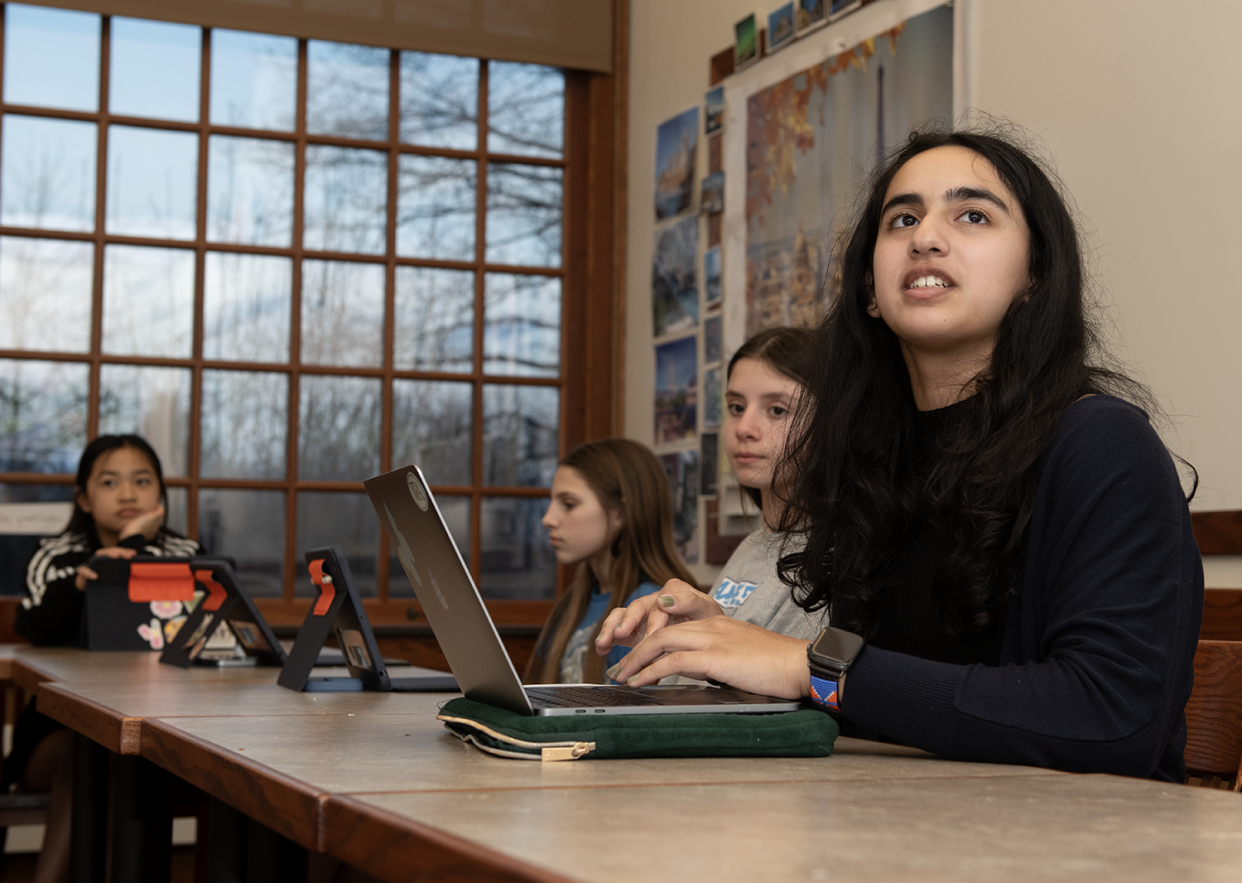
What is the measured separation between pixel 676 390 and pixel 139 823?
2.61 metres

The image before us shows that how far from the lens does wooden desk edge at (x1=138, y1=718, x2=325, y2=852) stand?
2.50 ft

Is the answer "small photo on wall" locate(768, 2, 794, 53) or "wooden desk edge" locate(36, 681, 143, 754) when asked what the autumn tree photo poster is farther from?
"wooden desk edge" locate(36, 681, 143, 754)

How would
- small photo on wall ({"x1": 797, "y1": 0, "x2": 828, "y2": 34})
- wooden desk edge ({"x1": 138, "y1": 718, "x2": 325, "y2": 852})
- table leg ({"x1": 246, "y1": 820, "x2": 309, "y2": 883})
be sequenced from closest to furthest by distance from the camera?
wooden desk edge ({"x1": 138, "y1": 718, "x2": 325, "y2": 852}) < table leg ({"x1": 246, "y1": 820, "x2": 309, "y2": 883}) < small photo on wall ({"x1": 797, "y1": 0, "x2": 828, "y2": 34})

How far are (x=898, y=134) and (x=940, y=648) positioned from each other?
6.81 feet

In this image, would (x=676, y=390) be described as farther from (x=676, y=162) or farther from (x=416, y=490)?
(x=416, y=490)

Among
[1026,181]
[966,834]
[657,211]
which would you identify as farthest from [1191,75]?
[657,211]

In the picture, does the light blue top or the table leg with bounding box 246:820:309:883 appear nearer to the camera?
the table leg with bounding box 246:820:309:883

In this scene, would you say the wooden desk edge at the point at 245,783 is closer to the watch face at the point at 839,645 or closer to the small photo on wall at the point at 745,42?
the watch face at the point at 839,645

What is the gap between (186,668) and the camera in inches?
89.1

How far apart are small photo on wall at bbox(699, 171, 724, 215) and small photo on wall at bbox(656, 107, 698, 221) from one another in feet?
0.41

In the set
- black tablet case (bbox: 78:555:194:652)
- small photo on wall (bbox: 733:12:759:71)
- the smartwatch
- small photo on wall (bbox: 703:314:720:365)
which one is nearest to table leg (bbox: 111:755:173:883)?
the smartwatch

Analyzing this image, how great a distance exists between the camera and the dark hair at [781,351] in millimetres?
2078

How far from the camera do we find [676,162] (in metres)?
4.14

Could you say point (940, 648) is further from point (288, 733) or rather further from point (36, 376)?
point (36, 376)
